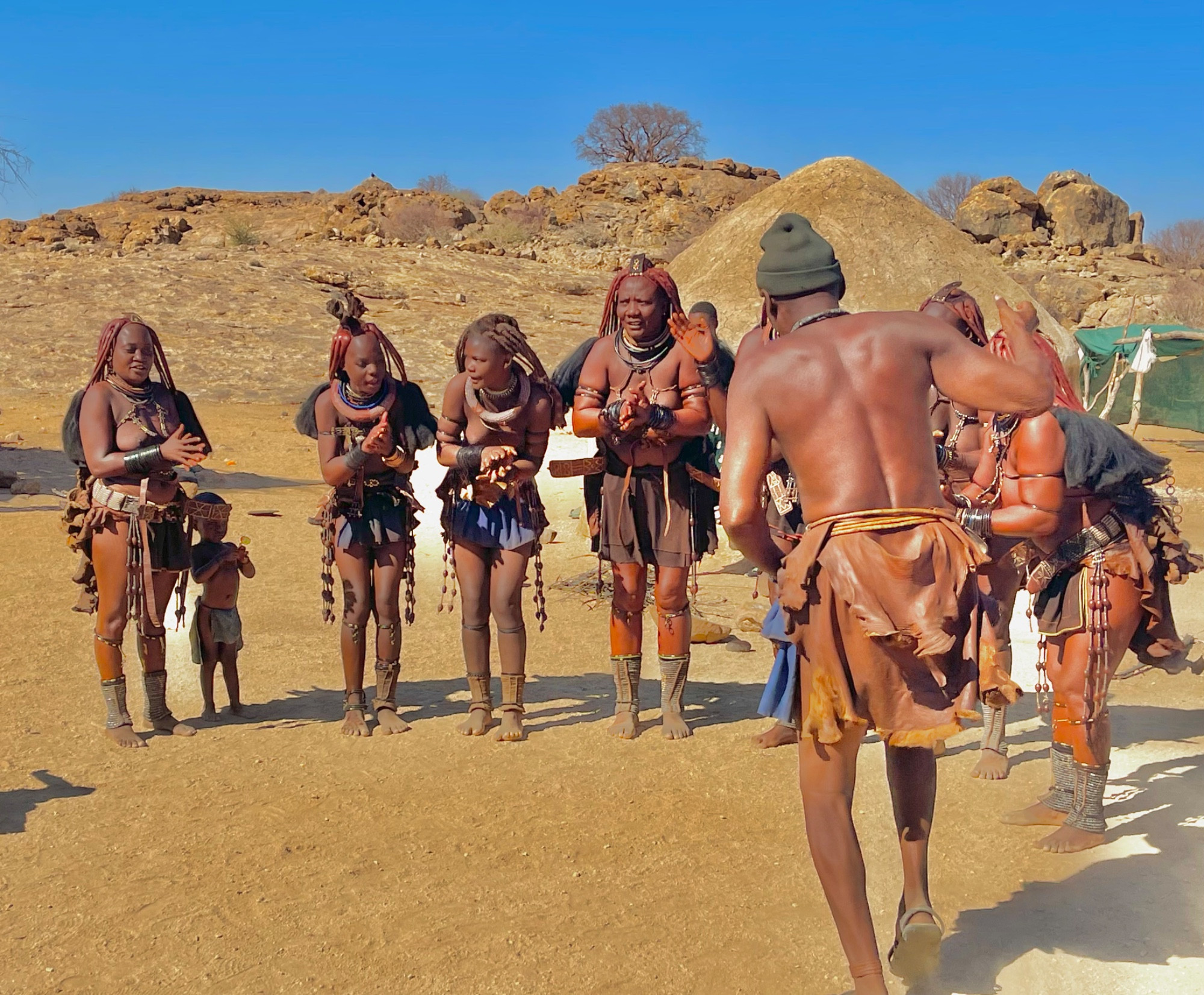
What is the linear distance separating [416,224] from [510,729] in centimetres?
3647

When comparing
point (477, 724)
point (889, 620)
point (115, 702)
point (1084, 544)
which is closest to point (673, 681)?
point (477, 724)

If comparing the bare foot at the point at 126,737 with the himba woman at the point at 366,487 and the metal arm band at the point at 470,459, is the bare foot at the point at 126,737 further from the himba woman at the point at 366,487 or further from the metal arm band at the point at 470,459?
the metal arm band at the point at 470,459

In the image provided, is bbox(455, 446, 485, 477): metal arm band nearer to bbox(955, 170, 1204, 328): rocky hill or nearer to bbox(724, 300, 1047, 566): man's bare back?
bbox(724, 300, 1047, 566): man's bare back

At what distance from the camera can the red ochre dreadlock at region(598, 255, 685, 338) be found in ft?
19.0

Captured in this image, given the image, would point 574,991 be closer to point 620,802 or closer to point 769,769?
point 620,802

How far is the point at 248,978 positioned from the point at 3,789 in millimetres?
2131

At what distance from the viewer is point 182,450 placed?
5438 mm

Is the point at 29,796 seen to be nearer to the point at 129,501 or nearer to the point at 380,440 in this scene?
the point at 129,501

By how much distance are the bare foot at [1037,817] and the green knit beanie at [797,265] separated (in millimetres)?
2479

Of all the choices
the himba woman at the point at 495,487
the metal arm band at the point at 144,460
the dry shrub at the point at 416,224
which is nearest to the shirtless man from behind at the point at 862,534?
the himba woman at the point at 495,487

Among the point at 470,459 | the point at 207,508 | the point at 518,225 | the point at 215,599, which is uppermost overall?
the point at 518,225

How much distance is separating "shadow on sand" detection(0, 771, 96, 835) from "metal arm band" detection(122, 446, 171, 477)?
1.37m

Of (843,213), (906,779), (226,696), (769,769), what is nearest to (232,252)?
(843,213)

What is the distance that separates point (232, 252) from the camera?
28000 mm
